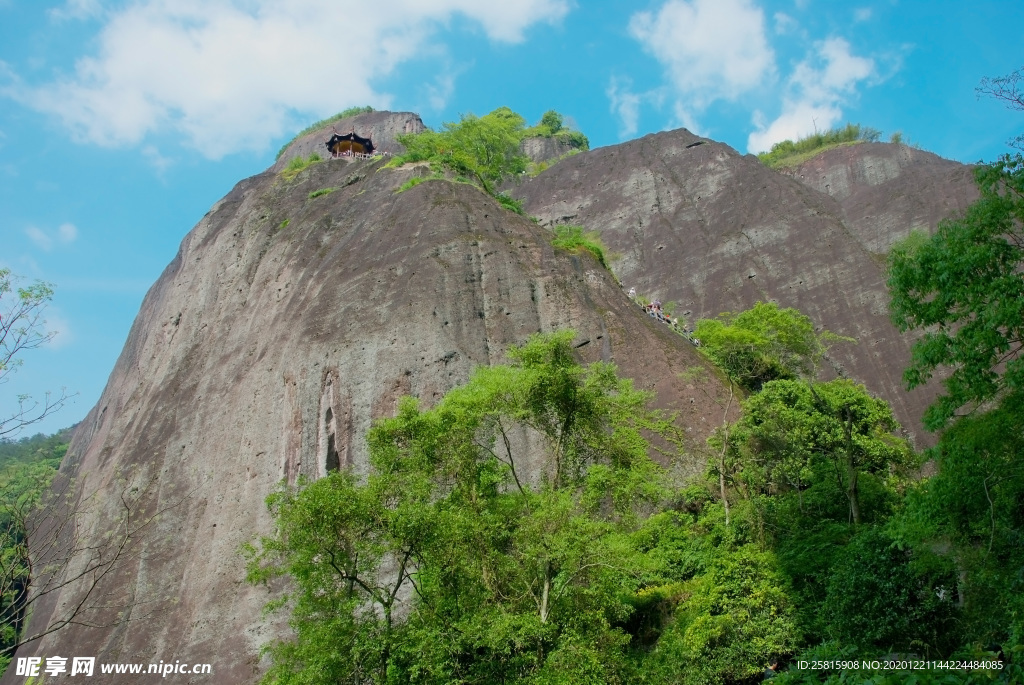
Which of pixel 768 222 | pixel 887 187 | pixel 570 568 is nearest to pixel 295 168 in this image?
pixel 768 222

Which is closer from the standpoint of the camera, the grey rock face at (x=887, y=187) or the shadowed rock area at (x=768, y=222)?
the shadowed rock area at (x=768, y=222)

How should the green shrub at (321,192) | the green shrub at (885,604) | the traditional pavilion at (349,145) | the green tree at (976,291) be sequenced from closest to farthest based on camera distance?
the green tree at (976,291), the green shrub at (885,604), the green shrub at (321,192), the traditional pavilion at (349,145)

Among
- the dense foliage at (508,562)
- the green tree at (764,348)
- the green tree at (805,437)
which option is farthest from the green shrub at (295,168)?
the green tree at (805,437)

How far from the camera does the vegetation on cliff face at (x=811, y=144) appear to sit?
52125mm

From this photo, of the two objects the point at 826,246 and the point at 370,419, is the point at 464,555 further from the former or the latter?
the point at 826,246

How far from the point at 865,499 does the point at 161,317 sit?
29.3 m

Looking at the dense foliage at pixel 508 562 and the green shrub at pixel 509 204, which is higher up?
the green shrub at pixel 509 204

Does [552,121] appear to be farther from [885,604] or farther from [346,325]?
[885,604]

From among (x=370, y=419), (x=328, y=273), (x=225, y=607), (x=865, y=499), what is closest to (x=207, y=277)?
(x=328, y=273)

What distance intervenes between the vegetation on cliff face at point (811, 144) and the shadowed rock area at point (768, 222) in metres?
3.32

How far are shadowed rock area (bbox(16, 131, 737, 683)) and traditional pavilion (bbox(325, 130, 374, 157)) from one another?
13868 millimetres

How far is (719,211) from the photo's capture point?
42.9 meters

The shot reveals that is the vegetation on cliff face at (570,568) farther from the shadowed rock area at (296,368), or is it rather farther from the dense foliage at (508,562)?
the shadowed rock area at (296,368)

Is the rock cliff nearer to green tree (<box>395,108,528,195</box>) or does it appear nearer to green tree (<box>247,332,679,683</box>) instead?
green tree (<box>395,108,528,195</box>)
